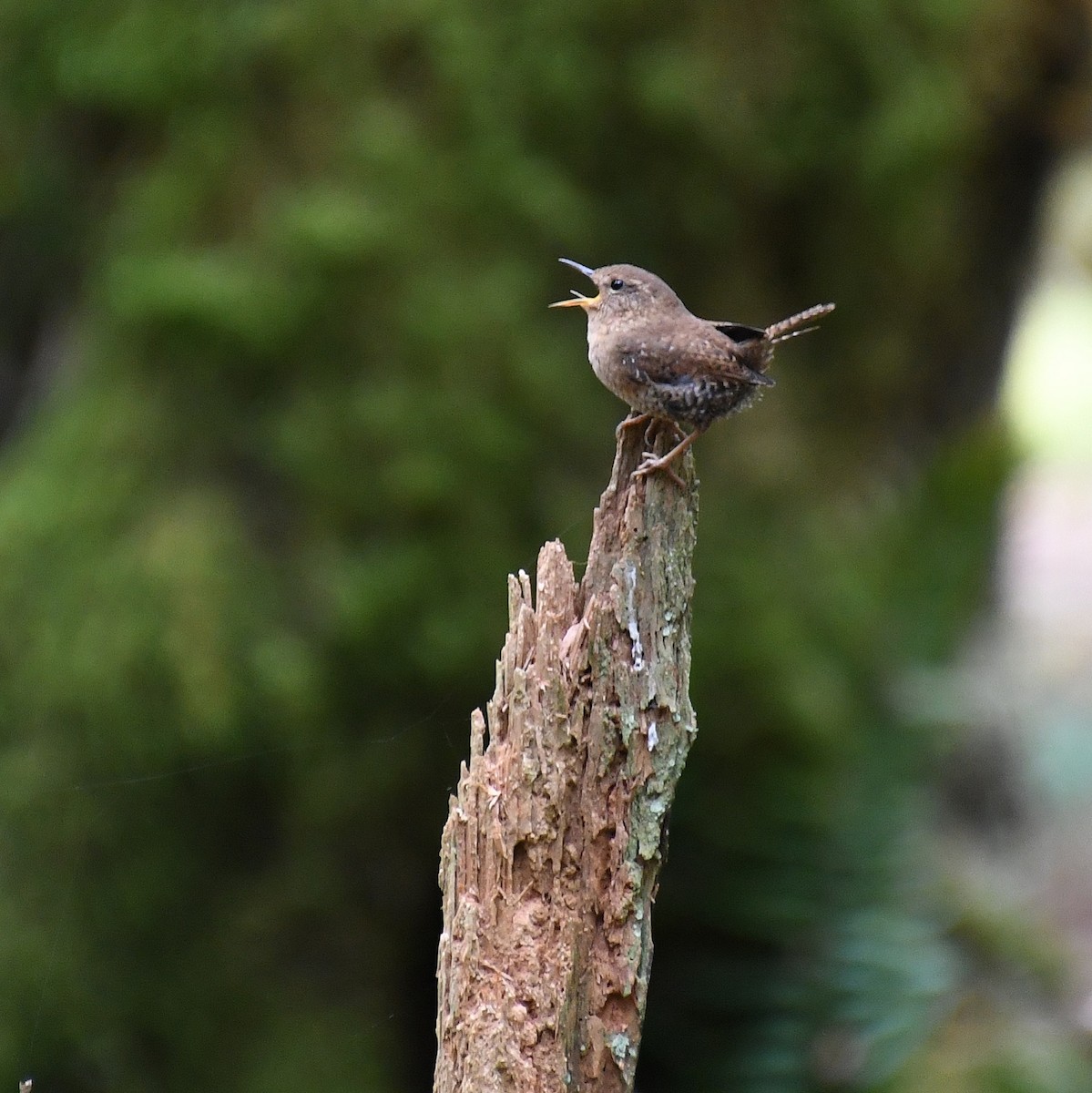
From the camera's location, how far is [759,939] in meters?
4.35

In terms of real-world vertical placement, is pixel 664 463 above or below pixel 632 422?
below

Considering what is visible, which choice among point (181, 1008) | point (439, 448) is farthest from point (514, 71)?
point (181, 1008)

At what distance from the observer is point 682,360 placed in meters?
2.24

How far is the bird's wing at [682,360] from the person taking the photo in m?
2.23

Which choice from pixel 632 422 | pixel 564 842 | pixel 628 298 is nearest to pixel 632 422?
pixel 632 422

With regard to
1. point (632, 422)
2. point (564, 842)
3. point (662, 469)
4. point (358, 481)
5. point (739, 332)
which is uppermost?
point (358, 481)

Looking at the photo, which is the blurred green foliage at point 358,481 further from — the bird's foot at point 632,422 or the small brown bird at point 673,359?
the bird's foot at point 632,422

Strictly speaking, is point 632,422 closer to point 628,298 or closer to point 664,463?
point 664,463

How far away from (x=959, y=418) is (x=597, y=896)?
368 cm

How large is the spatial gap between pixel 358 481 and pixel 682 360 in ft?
4.77

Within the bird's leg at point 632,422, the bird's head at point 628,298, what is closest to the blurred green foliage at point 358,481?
the bird's head at point 628,298

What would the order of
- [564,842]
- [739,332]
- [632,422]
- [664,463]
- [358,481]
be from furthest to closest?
[358,481], [739,332], [632,422], [664,463], [564,842]

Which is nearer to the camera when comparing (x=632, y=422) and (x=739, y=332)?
(x=632, y=422)

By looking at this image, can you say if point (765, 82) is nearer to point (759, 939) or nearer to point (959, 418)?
point (959, 418)
